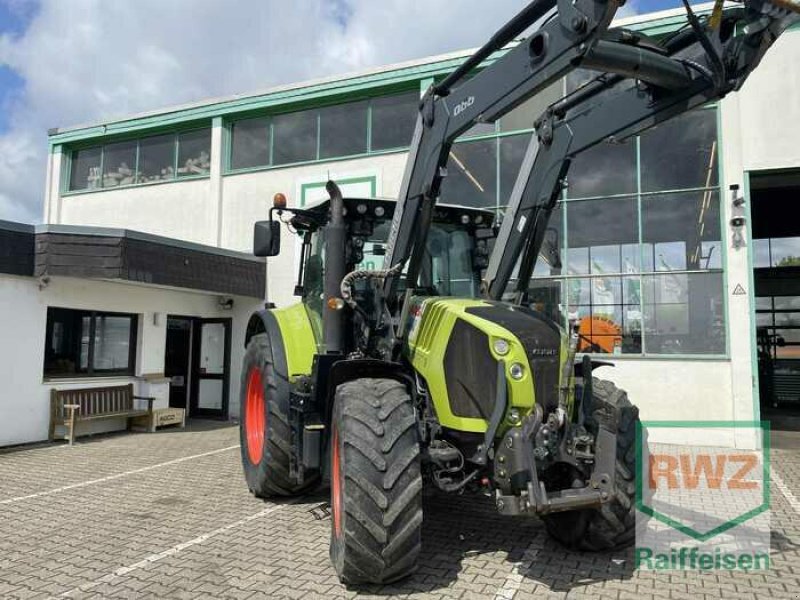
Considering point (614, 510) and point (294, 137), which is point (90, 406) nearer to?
point (294, 137)

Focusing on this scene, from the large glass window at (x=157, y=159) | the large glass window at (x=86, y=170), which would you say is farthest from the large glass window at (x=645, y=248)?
the large glass window at (x=86, y=170)

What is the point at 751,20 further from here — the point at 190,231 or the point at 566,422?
the point at 190,231

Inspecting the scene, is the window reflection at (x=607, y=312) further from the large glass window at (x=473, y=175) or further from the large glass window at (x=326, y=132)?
the large glass window at (x=326, y=132)

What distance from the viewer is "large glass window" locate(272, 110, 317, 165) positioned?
528 inches

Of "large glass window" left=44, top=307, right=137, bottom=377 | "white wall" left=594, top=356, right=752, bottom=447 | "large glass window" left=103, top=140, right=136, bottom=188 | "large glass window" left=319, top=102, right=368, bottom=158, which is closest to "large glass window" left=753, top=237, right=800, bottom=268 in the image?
"white wall" left=594, top=356, right=752, bottom=447

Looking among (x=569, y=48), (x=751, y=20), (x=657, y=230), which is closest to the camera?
(x=569, y=48)

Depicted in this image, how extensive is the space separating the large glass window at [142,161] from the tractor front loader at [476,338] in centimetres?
1021

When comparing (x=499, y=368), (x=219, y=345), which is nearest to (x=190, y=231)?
(x=219, y=345)

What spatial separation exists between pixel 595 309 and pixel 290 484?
22.5ft

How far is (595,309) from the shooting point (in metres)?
10.7

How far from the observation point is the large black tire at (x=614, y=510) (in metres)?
4.22

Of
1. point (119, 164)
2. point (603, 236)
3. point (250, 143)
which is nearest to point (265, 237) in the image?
point (603, 236)

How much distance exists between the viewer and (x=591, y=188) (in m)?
11.0

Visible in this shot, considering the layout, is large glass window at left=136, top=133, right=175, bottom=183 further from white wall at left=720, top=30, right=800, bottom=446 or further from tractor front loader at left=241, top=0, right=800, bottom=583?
white wall at left=720, top=30, right=800, bottom=446
